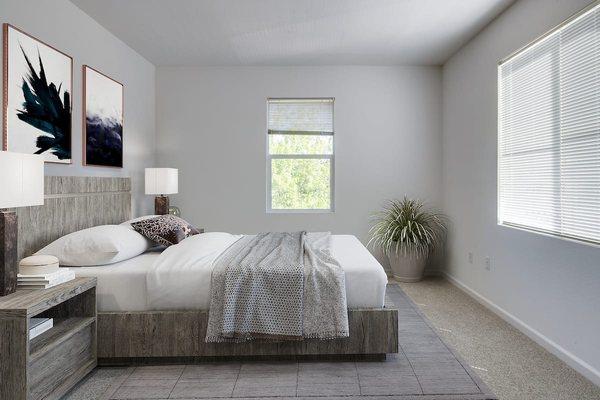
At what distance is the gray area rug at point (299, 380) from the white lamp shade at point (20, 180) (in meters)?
1.09

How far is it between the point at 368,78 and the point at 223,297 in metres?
3.46

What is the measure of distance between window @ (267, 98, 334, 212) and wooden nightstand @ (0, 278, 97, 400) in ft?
9.06

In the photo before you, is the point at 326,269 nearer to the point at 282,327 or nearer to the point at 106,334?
the point at 282,327

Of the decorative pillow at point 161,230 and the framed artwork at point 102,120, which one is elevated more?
the framed artwork at point 102,120

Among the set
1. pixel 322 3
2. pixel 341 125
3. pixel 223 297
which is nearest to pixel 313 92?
pixel 341 125

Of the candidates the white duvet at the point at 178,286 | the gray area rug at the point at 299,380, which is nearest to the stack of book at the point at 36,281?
the white duvet at the point at 178,286

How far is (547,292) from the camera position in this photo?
2.63m

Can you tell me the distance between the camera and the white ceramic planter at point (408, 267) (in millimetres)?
4355

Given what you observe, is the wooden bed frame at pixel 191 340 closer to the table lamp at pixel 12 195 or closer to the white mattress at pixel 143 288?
the white mattress at pixel 143 288

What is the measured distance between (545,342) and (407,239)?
73.0 inches

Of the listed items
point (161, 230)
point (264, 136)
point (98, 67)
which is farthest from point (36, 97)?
point (264, 136)

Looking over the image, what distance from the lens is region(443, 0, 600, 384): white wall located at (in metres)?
2.31

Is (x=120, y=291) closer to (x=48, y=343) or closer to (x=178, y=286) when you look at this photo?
(x=178, y=286)

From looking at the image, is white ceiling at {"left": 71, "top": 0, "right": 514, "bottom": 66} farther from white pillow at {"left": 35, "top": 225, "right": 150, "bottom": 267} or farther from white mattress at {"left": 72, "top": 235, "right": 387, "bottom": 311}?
white mattress at {"left": 72, "top": 235, "right": 387, "bottom": 311}
